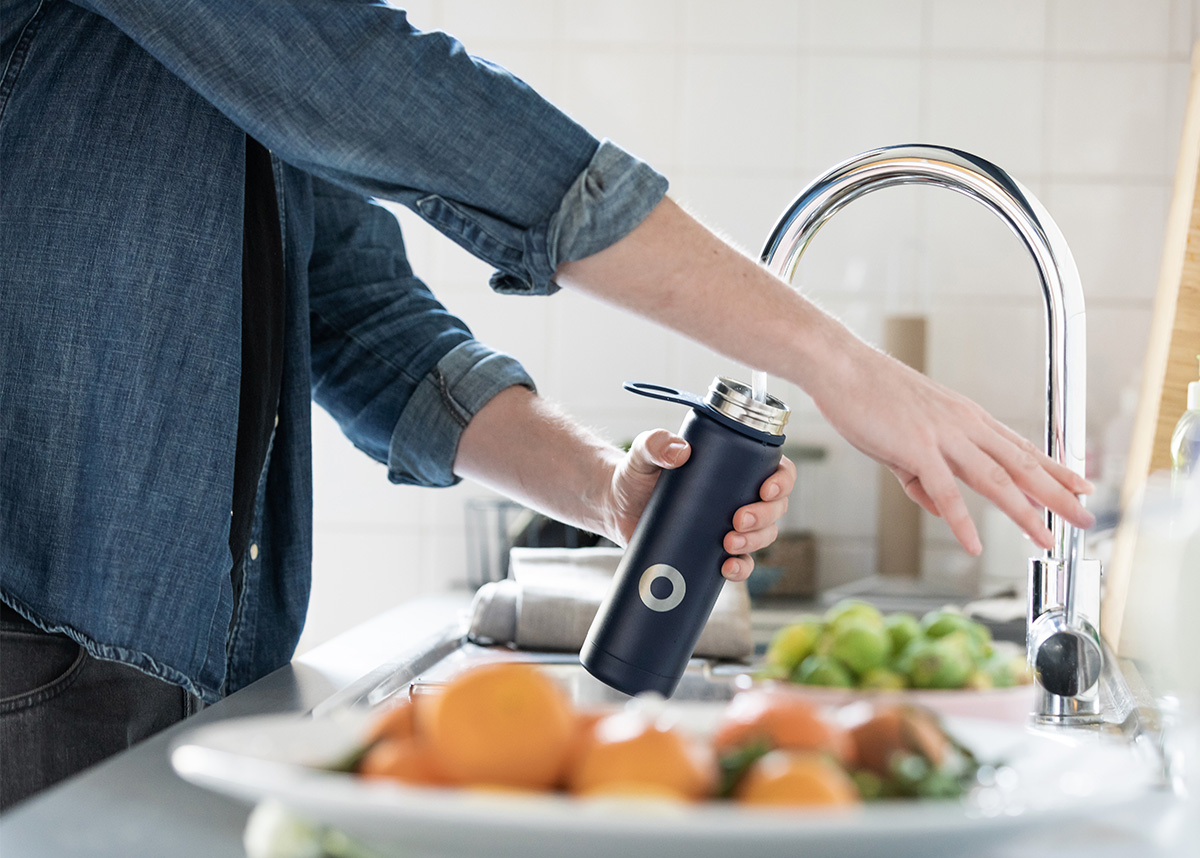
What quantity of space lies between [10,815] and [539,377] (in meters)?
1.38

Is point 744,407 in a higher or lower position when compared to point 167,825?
higher

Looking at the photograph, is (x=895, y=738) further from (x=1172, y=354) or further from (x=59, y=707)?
(x=1172, y=354)

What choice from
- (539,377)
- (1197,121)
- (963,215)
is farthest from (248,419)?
(963,215)

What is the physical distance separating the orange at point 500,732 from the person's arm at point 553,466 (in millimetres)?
451

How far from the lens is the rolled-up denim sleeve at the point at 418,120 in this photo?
21.8 inches

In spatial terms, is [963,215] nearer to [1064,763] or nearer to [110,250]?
[110,250]

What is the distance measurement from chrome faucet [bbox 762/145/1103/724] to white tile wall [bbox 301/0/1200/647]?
1.12 meters

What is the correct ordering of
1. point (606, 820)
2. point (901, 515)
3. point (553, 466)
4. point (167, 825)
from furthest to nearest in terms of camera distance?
point (901, 515), point (553, 466), point (167, 825), point (606, 820)

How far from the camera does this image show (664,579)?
0.61 metres

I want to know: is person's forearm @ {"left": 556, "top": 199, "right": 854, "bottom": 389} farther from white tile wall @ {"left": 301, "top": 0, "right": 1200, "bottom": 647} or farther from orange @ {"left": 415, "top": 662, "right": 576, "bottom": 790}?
white tile wall @ {"left": 301, "top": 0, "right": 1200, "bottom": 647}

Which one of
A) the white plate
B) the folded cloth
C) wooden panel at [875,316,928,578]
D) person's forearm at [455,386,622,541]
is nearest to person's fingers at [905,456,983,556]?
the white plate

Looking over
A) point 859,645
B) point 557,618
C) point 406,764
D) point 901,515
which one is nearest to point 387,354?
point 557,618

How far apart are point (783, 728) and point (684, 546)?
0.28 meters

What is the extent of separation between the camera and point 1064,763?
0.37m
